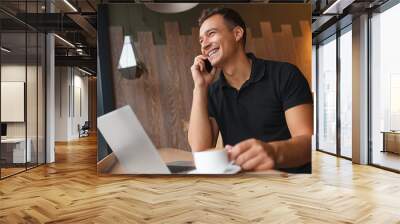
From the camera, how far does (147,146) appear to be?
19.0 ft

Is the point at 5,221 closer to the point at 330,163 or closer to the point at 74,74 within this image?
the point at 330,163

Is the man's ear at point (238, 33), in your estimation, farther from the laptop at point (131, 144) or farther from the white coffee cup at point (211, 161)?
the laptop at point (131, 144)

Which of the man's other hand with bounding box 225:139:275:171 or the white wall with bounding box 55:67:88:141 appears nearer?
the man's other hand with bounding box 225:139:275:171

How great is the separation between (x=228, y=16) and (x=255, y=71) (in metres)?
0.87

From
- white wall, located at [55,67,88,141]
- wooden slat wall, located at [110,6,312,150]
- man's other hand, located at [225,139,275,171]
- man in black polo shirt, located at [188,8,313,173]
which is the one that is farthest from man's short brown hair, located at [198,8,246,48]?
white wall, located at [55,67,88,141]

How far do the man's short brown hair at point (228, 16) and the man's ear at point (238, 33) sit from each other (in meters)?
0.03

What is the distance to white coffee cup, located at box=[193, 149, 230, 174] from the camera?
18.4ft

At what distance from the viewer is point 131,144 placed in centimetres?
578

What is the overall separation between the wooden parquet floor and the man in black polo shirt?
0.55 m

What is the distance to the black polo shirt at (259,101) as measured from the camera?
217 inches

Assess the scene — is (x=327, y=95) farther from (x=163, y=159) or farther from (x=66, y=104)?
(x=66, y=104)

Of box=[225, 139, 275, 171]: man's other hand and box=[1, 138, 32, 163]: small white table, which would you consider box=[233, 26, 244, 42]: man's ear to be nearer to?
box=[225, 139, 275, 171]: man's other hand

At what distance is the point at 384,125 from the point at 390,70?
3.47ft

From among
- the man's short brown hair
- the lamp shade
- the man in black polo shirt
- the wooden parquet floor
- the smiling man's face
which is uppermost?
the lamp shade
